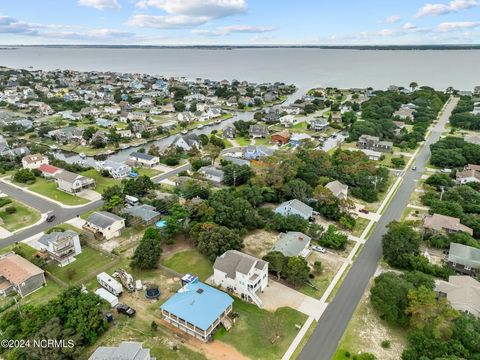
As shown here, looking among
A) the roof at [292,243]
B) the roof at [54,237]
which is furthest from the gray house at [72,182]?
the roof at [292,243]

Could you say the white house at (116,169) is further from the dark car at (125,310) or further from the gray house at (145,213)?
the dark car at (125,310)

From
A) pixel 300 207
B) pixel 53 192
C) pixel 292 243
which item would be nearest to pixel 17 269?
pixel 53 192

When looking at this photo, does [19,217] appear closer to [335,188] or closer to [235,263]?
[235,263]

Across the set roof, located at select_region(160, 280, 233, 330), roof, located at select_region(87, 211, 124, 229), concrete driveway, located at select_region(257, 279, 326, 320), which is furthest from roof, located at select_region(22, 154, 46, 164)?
concrete driveway, located at select_region(257, 279, 326, 320)

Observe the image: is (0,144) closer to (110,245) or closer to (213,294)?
(110,245)

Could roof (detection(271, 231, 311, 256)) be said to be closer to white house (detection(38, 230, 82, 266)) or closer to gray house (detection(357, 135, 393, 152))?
white house (detection(38, 230, 82, 266))

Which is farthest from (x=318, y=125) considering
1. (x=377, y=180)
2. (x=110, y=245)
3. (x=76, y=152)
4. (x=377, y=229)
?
(x=110, y=245)
